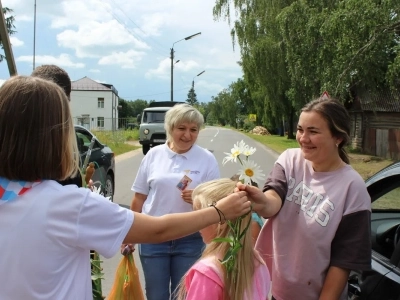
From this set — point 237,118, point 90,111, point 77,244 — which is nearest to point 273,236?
point 77,244

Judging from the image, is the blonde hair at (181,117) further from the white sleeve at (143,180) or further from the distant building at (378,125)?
Result: the distant building at (378,125)

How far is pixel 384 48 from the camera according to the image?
11570 mm

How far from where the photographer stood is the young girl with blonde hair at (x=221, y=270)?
Result: 1822 millimetres

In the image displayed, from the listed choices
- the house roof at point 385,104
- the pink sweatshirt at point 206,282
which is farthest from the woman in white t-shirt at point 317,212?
the house roof at point 385,104

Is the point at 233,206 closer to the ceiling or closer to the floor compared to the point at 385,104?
closer to the floor

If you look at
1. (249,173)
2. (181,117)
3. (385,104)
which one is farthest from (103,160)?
(385,104)

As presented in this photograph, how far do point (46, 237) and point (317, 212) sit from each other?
119 cm

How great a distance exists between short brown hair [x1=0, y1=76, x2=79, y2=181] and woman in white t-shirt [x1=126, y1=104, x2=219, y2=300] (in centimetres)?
159

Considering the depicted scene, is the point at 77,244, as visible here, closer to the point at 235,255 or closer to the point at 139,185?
the point at 235,255

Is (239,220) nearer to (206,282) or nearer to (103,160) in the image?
(206,282)

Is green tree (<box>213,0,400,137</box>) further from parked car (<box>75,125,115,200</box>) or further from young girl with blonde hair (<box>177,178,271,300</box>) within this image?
young girl with blonde hair (<box>177,178,271,300</box>)

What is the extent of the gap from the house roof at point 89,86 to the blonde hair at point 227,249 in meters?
82.4

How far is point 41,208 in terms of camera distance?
1484 mm

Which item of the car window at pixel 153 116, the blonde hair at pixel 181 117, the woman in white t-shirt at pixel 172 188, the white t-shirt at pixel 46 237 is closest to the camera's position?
the white t-shirt at pixel 46 237
